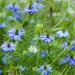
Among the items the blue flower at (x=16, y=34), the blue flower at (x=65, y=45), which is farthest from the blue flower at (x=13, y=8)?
the blue flower at (x=65, y=45)

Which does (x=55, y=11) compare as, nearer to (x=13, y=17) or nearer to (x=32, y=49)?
(x=13, y=17)

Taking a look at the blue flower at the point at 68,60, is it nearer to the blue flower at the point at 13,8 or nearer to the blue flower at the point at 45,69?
the blue flower at the point at 45,69

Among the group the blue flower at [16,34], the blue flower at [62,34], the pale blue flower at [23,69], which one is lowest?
the pale blue flower at [23,69]

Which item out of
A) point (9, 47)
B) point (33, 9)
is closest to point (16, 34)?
point (9, 47)

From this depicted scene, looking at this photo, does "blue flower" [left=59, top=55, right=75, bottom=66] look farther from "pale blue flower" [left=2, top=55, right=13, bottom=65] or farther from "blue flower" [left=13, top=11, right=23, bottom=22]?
"blue flower" [left=13, top=11, right=23, bottom=22]

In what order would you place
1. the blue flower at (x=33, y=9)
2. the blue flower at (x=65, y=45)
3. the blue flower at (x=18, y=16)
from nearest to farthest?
the blue flower at (x=65, y=45)
the blue flower at (x=33, y=9)
the blue flower at (x=18, y=16)

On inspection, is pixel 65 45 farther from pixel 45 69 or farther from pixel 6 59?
pixel 6 59

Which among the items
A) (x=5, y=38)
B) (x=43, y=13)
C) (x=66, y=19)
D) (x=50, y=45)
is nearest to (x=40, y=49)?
(x=50, y=45)

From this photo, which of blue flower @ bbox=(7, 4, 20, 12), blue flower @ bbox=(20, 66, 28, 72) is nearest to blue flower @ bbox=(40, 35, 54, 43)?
blue flower @ bbox=(20, 66, 28, 72)
